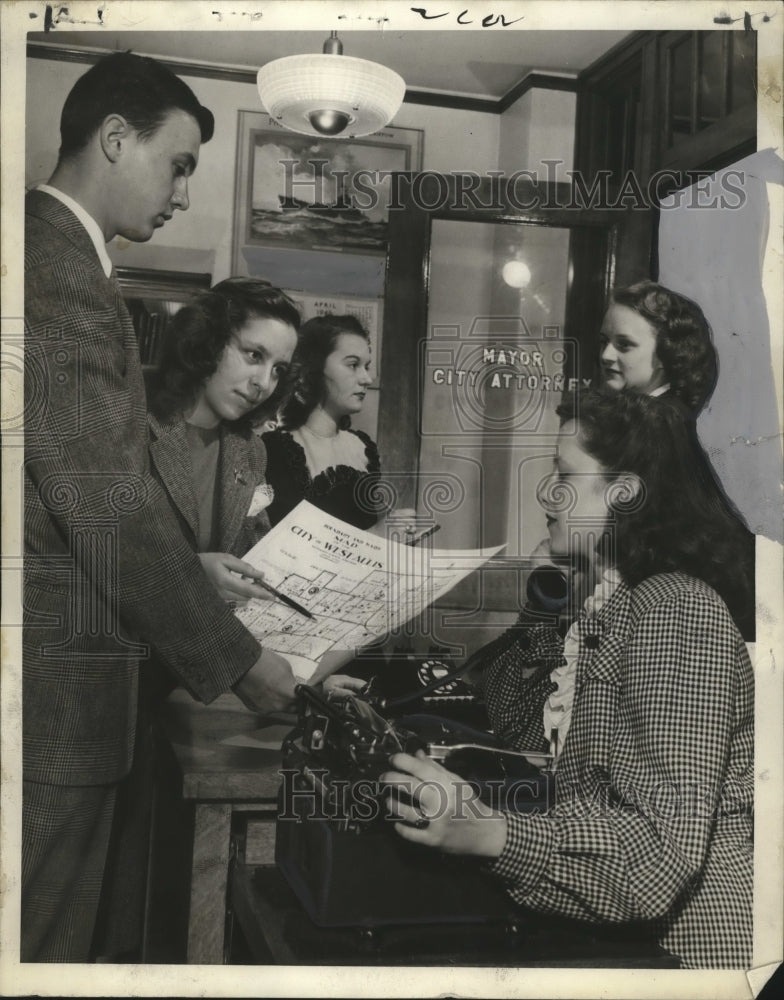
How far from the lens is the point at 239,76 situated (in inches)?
62.1

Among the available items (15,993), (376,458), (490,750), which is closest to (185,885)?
(15,993)

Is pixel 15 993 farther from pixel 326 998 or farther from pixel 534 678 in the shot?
pixel 534 678

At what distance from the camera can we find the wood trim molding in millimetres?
1576

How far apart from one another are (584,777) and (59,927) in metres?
0.89

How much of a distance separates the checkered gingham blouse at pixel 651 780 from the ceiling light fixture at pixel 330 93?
2.92ft

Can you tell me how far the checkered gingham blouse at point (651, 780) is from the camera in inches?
53.5

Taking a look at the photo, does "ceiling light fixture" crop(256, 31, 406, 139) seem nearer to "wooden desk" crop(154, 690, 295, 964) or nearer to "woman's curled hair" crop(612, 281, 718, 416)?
"woman's curled hair" crop(612, 281, 718, 416)

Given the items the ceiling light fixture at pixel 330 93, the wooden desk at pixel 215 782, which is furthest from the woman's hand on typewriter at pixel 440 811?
the ceiling light fixture at pixel 330 93

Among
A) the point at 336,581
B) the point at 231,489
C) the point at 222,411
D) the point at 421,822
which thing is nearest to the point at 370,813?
the point at 421,822

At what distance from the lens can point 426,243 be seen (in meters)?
1.62

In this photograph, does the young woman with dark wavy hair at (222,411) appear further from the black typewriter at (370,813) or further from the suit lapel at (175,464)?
the black typewriter at (370,813)

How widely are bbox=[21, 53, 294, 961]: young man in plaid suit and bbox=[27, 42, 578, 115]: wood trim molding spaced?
3cm

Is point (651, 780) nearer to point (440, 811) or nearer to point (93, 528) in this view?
point (440, 811)

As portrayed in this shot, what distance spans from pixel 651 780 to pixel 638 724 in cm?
8
